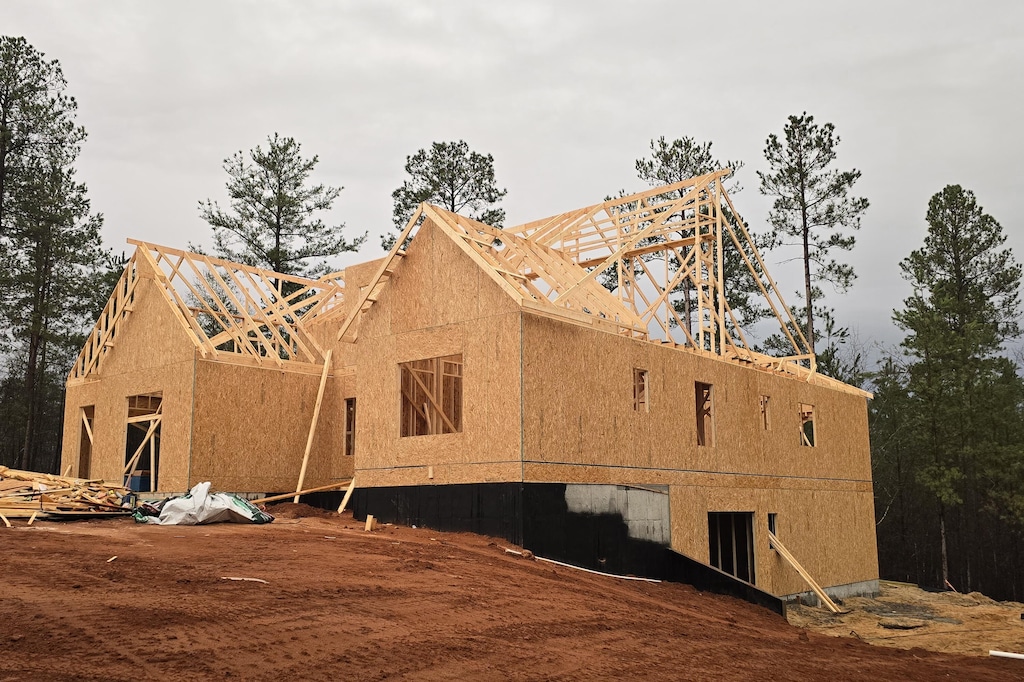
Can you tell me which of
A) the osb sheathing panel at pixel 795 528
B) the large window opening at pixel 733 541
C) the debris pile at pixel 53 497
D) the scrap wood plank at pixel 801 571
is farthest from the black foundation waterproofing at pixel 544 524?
the debris pile at pixel 53 497

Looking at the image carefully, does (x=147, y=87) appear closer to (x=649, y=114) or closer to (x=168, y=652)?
(x=649, y=114)

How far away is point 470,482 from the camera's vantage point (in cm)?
1348

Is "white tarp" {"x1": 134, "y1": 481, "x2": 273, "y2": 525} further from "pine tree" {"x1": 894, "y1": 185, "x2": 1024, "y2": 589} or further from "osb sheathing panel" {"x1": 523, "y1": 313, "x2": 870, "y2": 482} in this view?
"pine tree" {"x1": 894, "y1": 185, "x2": 1024, "y2": 589}

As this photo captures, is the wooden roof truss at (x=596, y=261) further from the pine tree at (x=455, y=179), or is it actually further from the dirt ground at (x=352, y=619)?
the pine tree at (x=455, y=179)

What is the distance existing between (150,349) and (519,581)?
11.8m

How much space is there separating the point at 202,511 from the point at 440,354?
471 cm

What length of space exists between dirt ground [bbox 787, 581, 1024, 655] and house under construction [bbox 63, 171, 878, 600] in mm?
886

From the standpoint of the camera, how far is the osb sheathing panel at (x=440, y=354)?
1320 centimetres

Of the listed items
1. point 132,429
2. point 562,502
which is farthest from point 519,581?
point 132,429

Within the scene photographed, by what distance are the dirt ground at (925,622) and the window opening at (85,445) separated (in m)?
17.4

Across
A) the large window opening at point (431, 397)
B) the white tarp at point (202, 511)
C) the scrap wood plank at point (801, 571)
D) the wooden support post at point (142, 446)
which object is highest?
the large window opening at point (431, 397)

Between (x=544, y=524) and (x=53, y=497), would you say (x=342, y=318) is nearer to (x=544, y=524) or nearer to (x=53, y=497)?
(x=53, y=497)

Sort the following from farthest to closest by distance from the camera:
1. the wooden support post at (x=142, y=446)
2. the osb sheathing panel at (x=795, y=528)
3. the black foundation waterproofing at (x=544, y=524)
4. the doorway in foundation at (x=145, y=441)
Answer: the doorway in foundation at (x=145, y=441), the wooden support post at (x=142, y=446), the osb sheathing panel at (x=795, y=528), the black foundation waterproofing at (x=544, y=524)

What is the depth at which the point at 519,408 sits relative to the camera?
12.8m
